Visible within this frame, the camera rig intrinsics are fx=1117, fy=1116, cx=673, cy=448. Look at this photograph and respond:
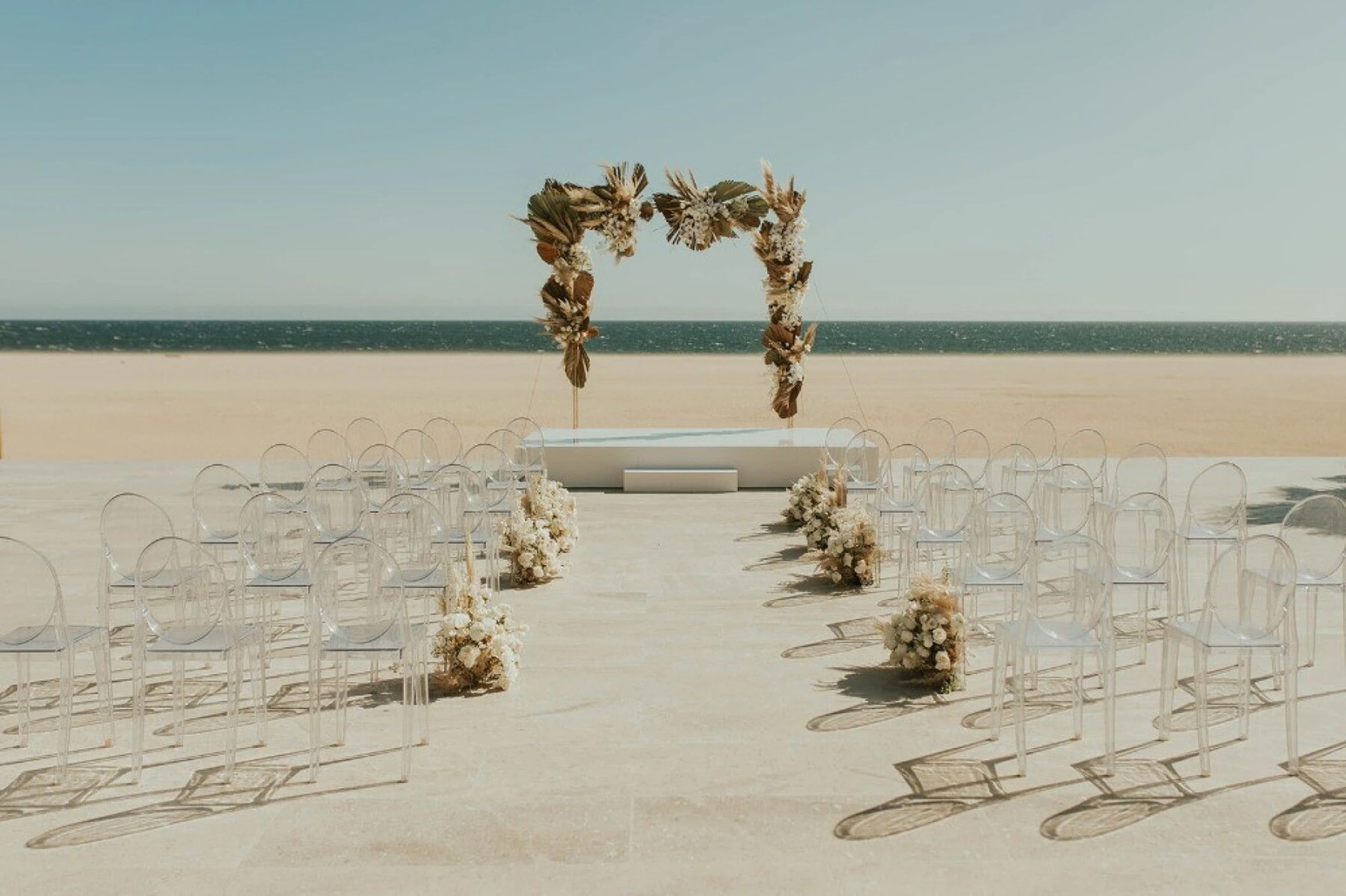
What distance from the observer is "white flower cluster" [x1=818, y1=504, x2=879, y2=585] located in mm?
8727

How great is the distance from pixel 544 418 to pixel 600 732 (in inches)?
786

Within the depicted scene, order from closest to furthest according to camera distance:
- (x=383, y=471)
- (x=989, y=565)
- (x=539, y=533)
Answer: (x=989, y=565), (x=539, y=533), (x=383, y=471)

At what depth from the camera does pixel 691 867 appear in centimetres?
421

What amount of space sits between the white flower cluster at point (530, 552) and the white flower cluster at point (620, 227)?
249 inches

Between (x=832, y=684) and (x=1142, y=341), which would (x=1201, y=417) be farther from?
(x=1142, y=341)

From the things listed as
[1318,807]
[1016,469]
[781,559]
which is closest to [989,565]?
[1318,807]

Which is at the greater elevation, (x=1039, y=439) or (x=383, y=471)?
(x=383, y=471)

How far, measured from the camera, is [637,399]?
31188 mm

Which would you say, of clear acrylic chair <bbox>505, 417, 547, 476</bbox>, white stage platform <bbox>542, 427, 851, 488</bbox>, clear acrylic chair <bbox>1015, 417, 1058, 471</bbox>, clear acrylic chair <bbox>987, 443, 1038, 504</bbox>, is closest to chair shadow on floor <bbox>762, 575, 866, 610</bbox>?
clear acrylic chair <bbox>987, 443, 1038, 504</bbox>

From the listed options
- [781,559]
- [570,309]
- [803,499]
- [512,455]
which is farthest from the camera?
[570,309]

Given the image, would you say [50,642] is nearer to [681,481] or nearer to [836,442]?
[681,481]

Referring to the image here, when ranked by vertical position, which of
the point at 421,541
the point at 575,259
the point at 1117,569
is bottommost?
the point at 421,541

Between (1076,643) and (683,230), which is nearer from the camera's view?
(1076,643)

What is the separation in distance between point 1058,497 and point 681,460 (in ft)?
19.7
